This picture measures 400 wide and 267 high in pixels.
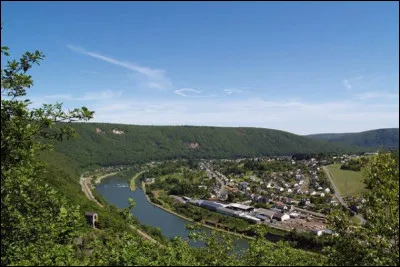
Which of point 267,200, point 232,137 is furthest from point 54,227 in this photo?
point 232,137

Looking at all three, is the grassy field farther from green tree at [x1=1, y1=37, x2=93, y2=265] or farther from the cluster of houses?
green tree at [x1=1, y1=37, x2=93, y2=265]

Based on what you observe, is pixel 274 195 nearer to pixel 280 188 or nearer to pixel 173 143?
pixel 280 188

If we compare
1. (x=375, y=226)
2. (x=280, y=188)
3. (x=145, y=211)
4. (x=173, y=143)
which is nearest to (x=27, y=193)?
(x=375, y=226)

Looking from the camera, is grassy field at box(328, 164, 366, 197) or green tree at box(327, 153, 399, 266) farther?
grassy field at box(328, 164, 366, 197)

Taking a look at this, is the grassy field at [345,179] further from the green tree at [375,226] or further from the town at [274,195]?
the green tree at [375,226]

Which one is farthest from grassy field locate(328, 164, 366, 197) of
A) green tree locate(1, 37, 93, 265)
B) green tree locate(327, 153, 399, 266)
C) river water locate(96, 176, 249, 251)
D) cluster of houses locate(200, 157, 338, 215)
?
green tree locate(1, 37, 93, 265)

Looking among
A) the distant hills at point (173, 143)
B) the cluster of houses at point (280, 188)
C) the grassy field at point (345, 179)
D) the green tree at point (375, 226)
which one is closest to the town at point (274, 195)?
the cluster of houses at point (280, 188)
